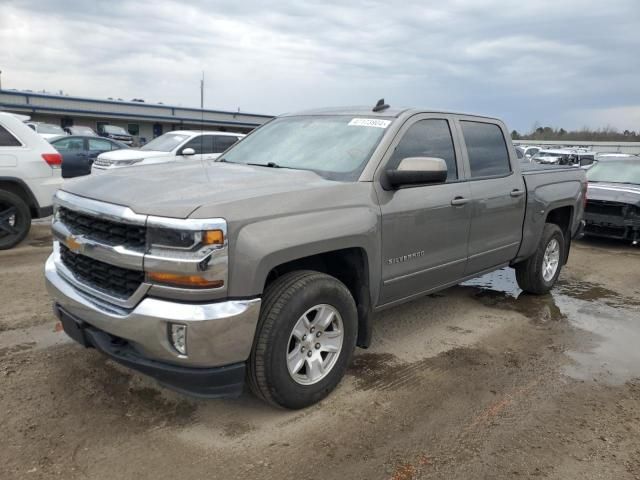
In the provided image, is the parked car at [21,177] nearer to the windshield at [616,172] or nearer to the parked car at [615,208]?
the parked car at [615,208]

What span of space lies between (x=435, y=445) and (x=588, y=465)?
83 cm

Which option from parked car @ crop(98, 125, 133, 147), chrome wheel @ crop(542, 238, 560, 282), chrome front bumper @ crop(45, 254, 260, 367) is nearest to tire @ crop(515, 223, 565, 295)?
chrome wheel @ crop(542, 238, 560, 282)

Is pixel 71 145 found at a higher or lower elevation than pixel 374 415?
higher

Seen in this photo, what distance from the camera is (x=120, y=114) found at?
1564 inches

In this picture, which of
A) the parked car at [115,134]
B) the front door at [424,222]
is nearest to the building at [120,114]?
the parked car at [115,134]

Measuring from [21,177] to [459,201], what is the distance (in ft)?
19.5

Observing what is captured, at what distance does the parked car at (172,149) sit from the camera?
12.0 meters

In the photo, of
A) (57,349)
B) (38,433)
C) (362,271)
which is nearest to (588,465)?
(362,271)

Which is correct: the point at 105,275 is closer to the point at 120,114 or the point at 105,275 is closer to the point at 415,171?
the point at 415,171

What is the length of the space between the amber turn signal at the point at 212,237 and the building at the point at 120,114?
1295 inches

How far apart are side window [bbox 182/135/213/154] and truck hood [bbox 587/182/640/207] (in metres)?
8.21

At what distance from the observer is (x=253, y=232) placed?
2895 millimetres

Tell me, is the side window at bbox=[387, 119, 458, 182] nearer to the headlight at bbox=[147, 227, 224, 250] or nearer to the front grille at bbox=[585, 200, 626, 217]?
the headlight at bbox=[147, 227, 224, 250]

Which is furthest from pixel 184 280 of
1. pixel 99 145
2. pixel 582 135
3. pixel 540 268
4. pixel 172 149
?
pixel 582 135
